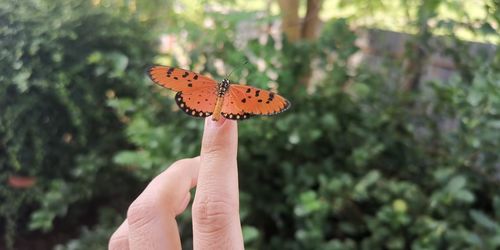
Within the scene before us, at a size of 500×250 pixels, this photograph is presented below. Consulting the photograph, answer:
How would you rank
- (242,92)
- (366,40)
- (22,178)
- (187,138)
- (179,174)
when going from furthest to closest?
(366,40) → (22,178) → (187,138) → (179,174) → (242,92)

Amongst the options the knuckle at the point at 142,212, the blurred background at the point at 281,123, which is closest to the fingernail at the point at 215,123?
the knuckle at the point at 142,212

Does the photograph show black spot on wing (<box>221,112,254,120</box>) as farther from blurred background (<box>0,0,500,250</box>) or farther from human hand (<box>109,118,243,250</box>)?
blurred background (<box>0,0,500,250</box>)

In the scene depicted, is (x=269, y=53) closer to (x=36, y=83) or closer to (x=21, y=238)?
(x=36, y=83)

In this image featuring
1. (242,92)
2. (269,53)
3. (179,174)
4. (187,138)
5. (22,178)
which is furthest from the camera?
(22,178)

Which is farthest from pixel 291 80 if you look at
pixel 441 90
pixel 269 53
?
pixel 441 90

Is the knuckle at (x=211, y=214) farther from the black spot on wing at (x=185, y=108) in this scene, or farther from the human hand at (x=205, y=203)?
the black spot on wing at (x=185, y=108)

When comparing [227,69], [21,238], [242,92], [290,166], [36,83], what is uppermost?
[242,92]
